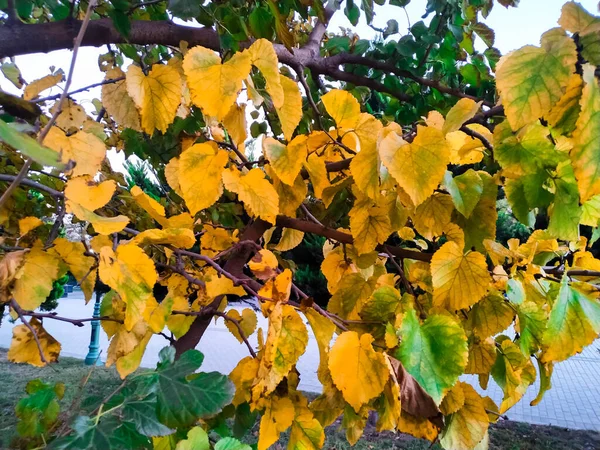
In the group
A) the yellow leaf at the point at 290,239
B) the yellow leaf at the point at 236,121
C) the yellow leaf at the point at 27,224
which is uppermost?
the yellow leaf at the point at 236,121

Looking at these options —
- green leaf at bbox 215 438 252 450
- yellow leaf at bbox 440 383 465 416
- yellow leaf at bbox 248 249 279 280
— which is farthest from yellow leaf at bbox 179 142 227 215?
yellow leaf at bbox 440 383 465 416

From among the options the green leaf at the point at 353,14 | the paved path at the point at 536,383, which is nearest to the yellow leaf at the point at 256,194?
the green leaf at the point at 353,14

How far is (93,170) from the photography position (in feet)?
1.77

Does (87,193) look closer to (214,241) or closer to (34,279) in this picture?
(34,279)

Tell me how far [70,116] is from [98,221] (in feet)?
1.54

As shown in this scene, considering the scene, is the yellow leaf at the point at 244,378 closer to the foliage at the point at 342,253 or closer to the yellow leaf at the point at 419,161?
the foliage at the point at 342,253

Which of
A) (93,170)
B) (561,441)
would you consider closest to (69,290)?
(561,441)

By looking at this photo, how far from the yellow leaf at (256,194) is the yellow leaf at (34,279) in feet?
0.95

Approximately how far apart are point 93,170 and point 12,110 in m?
0.21

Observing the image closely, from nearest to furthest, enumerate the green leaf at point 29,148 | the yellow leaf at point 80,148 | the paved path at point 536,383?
1. the green leaf at point 29,148
2. the yellow leaf at point 80,148
3. the paved path at point 536,383

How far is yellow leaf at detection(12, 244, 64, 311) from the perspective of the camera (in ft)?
1.91

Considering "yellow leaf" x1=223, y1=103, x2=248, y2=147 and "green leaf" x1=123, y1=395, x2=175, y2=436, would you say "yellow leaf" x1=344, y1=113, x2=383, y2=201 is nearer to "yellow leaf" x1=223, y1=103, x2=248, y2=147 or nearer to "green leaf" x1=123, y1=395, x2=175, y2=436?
"yellow leaf" x1=223, y1=103, x2=248, y2=147

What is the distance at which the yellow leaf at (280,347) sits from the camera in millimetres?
497

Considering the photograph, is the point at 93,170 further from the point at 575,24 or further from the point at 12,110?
the point at 575,24
